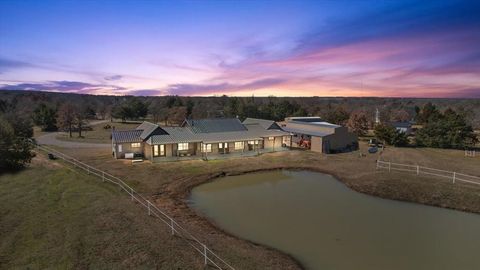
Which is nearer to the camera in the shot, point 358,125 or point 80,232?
point 80,232

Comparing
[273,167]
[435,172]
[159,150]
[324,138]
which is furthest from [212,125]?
[435,172]

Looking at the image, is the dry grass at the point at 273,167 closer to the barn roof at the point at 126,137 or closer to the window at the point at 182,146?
the barn roof at the point at 126,137

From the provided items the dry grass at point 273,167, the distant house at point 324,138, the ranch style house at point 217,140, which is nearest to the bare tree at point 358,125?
the distant house at point 324,138

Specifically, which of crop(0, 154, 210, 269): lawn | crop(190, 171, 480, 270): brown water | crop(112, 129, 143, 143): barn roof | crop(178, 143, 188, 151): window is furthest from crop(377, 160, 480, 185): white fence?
crop(112, 129, 143, 143): barn roof

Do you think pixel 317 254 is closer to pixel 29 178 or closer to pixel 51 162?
pixel 29 178

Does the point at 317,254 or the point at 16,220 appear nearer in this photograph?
the point at 317,254

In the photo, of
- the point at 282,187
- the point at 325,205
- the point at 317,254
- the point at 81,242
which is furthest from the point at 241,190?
the point at 81,242

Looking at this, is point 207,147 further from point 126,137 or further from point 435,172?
point 435,172
